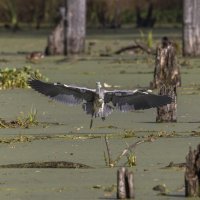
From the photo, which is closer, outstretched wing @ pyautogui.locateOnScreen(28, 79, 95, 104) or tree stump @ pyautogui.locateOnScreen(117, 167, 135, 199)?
tree stump @ pyautogui.locateOnScreen(117, 167, 135, 199)

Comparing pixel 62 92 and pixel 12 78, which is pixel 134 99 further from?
pixel 12 78

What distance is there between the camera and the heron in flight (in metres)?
10.6

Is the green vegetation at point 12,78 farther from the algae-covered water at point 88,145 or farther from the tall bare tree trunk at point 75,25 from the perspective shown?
the tall bare tree trunk at point 75,25

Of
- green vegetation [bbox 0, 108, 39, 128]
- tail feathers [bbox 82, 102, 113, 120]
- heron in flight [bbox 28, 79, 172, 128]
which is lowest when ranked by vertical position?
green vegetation [bbox 0, 108, 39, 128]

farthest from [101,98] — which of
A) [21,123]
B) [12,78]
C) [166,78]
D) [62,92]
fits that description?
[12,78]

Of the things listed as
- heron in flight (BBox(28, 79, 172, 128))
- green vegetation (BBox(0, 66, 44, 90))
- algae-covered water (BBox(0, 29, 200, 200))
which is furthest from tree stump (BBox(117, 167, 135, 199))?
green vegetation (BBox(0, 66, 44, 90))

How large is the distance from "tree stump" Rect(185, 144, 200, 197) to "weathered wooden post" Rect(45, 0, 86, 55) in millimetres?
18868

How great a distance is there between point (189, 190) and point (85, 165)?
1.63 metres

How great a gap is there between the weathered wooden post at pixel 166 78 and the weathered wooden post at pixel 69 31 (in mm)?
11122

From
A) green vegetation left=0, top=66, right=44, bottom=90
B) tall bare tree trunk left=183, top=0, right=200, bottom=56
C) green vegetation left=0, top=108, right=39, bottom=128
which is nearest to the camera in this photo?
green vegetation left=0, top=108, right=39, bottom=128

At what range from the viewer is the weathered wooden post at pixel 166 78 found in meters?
11.3

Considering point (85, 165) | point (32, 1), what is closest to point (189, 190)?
point (85, 165)

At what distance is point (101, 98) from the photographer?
10.8 metres

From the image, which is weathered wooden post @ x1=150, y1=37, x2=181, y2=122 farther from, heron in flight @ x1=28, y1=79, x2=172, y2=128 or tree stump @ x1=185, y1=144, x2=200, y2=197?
tree stump @ x1=185, y1=144, x2=200, y2=197
